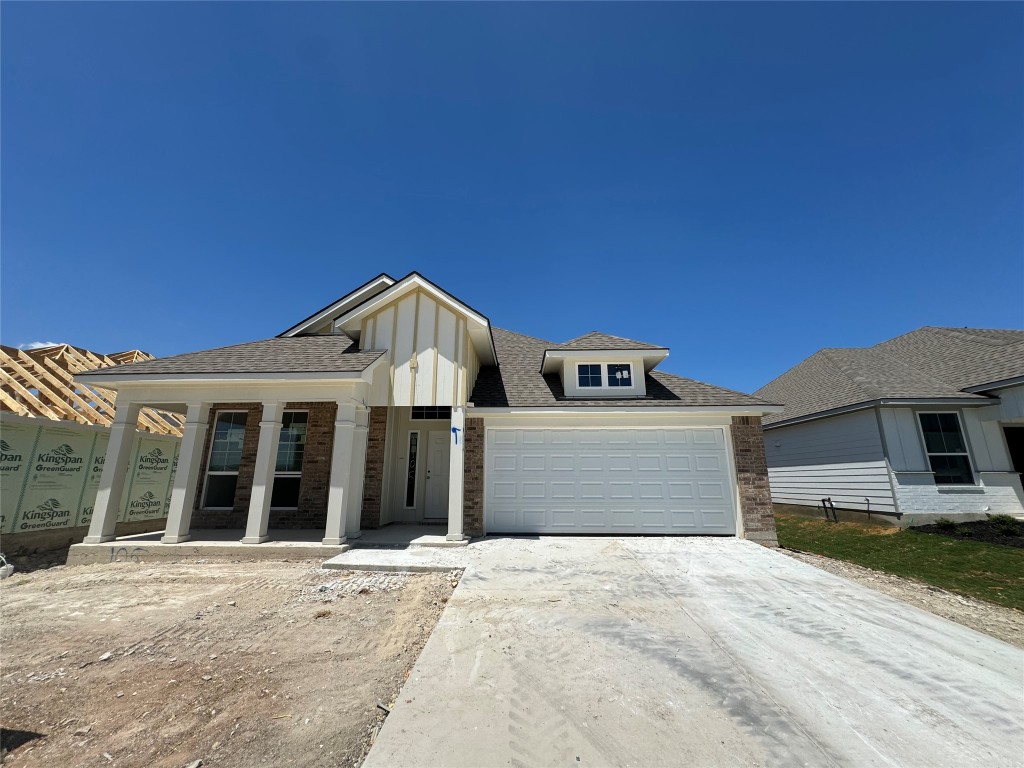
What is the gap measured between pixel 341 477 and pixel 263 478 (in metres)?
1.55

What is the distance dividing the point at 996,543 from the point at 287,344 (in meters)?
17.8

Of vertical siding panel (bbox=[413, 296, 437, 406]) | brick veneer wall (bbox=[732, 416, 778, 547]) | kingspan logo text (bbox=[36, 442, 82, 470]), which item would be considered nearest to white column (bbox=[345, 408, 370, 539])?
vertical siding panel (bbox=[413, 296, 437, 406])

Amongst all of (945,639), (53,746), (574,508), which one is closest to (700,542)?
(574,508)

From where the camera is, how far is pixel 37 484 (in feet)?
25.9

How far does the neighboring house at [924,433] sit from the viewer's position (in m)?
11.3

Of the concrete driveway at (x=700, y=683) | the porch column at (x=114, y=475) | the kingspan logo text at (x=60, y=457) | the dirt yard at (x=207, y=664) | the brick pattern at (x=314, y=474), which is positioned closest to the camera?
the concrete driveway at (x=700, y=683)

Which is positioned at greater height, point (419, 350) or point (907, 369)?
point (907, 369)

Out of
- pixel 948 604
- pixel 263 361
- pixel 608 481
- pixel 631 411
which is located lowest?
pixel 948 604

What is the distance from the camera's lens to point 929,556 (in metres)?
8.34

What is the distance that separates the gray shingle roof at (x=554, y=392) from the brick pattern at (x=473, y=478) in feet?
2.16

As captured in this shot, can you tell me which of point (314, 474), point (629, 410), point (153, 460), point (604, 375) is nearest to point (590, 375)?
point (604, 375)

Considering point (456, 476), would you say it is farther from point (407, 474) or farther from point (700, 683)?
point (700, 683)

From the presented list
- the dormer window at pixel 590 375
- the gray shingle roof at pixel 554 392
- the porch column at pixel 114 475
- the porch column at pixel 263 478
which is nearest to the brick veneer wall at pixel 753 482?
the gray shingle roof at pixel 554 392

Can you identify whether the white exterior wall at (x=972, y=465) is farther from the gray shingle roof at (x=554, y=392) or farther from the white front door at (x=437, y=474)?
the white front door at (x=437, y=474)
